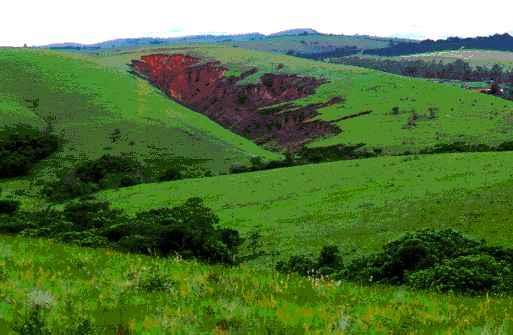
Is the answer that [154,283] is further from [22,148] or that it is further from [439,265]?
[22,148]

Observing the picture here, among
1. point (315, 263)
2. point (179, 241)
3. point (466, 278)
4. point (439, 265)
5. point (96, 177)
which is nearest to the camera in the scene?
point (466, 278)

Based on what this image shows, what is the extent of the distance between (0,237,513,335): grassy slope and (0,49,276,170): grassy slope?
8273 cm

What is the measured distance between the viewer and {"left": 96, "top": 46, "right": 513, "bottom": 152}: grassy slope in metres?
106

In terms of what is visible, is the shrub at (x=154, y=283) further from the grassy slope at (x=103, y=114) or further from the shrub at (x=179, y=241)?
the grassy slope at (x=103, y=114)

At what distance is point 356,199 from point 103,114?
75485 mm

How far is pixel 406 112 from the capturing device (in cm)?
13250

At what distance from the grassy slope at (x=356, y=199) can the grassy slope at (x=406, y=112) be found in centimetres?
3710

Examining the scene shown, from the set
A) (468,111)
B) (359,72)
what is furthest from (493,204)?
(359,72)

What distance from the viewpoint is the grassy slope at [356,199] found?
41.5 metres

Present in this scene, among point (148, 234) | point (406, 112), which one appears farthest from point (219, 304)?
point (406, 112)

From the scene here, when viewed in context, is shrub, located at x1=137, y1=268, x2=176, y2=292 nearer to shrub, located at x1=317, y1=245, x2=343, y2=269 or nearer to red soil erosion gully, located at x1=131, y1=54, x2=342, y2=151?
shrub, located at x1=317, y1=245, x2=343, y2=269

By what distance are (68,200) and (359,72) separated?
136059mm

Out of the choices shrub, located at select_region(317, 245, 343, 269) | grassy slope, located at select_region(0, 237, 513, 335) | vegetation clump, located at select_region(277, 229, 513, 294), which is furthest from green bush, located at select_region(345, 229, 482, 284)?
grassy slope, located at select_region(0, 237, 513, 335)

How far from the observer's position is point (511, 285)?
17344mm
